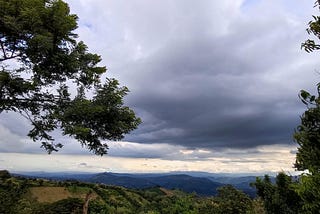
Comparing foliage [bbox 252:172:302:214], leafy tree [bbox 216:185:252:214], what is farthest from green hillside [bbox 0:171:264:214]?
foliage [bbox 252:172:302:214]

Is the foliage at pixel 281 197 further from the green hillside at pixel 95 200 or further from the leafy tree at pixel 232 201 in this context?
the leafy tree at pixel 232 201

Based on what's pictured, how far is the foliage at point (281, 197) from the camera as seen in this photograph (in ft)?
34.8

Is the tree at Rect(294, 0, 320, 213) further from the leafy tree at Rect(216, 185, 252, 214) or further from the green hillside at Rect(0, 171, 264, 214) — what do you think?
the leafy tree at Rect(216, 185, 252, 214)

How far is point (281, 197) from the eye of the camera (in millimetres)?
10820

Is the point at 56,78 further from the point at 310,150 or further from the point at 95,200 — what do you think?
the point at 95,200

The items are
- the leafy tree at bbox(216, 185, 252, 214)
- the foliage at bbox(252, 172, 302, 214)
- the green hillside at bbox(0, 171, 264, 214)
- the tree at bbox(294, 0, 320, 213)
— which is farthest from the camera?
the green hillside at bbox(0, 171, 264, 214)

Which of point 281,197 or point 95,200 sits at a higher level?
point 281,197

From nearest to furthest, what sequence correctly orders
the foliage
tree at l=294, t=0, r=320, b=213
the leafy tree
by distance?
tree at l=294, t=0, r=320, b=213 → the foliage → the leafy tree

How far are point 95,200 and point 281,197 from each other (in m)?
60.1

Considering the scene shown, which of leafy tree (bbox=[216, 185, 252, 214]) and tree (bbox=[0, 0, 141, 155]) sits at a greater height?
tree (bbox=[0, 0, 141, 155])

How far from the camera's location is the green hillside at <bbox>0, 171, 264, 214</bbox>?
1811cm

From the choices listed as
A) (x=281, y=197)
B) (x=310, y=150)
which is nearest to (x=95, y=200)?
(x=281, y=197)

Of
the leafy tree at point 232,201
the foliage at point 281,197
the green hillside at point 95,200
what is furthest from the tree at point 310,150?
the leafy tree at point 232,201

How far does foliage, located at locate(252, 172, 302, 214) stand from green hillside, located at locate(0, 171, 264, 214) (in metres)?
3.47
